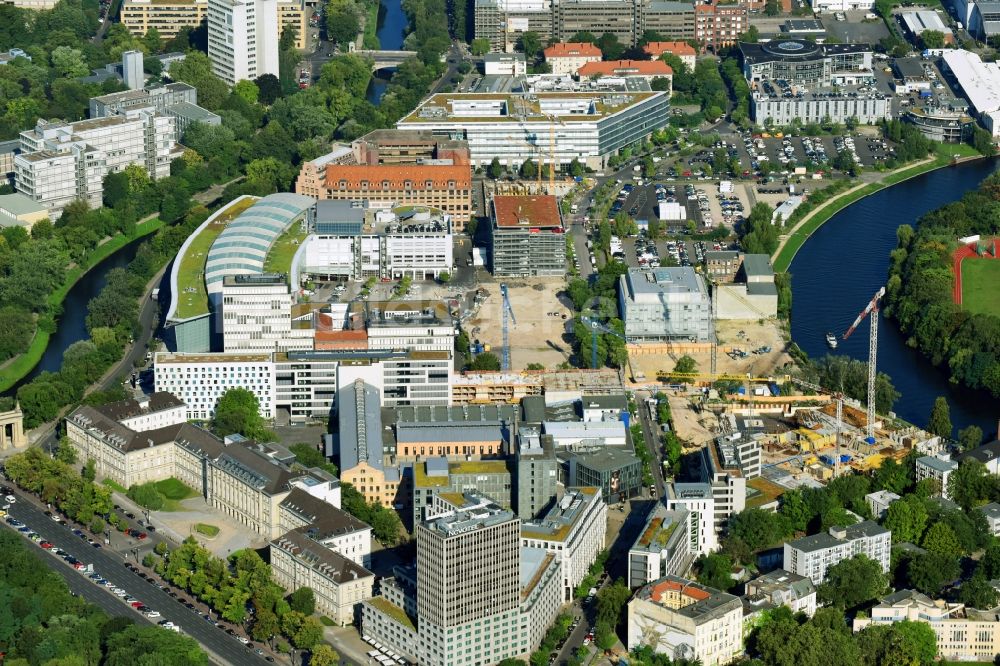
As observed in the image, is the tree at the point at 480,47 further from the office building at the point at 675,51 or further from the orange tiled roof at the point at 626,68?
the office building at the point at 675,51

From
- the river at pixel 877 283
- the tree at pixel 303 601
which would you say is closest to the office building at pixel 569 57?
the river at pixel 877 283

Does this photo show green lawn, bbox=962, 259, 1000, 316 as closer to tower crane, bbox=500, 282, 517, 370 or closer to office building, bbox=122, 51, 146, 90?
tower crane, bbox=500, 282, 517, 370

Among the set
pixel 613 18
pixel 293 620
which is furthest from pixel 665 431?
pixel 613 18

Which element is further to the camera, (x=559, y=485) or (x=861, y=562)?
(x=559, y=485)

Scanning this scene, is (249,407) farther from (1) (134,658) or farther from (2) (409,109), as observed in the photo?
(2) (409,109)

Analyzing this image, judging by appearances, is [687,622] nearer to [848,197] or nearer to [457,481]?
[457,481]

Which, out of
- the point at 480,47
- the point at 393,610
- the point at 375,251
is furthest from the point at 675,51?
the point at 393,610
